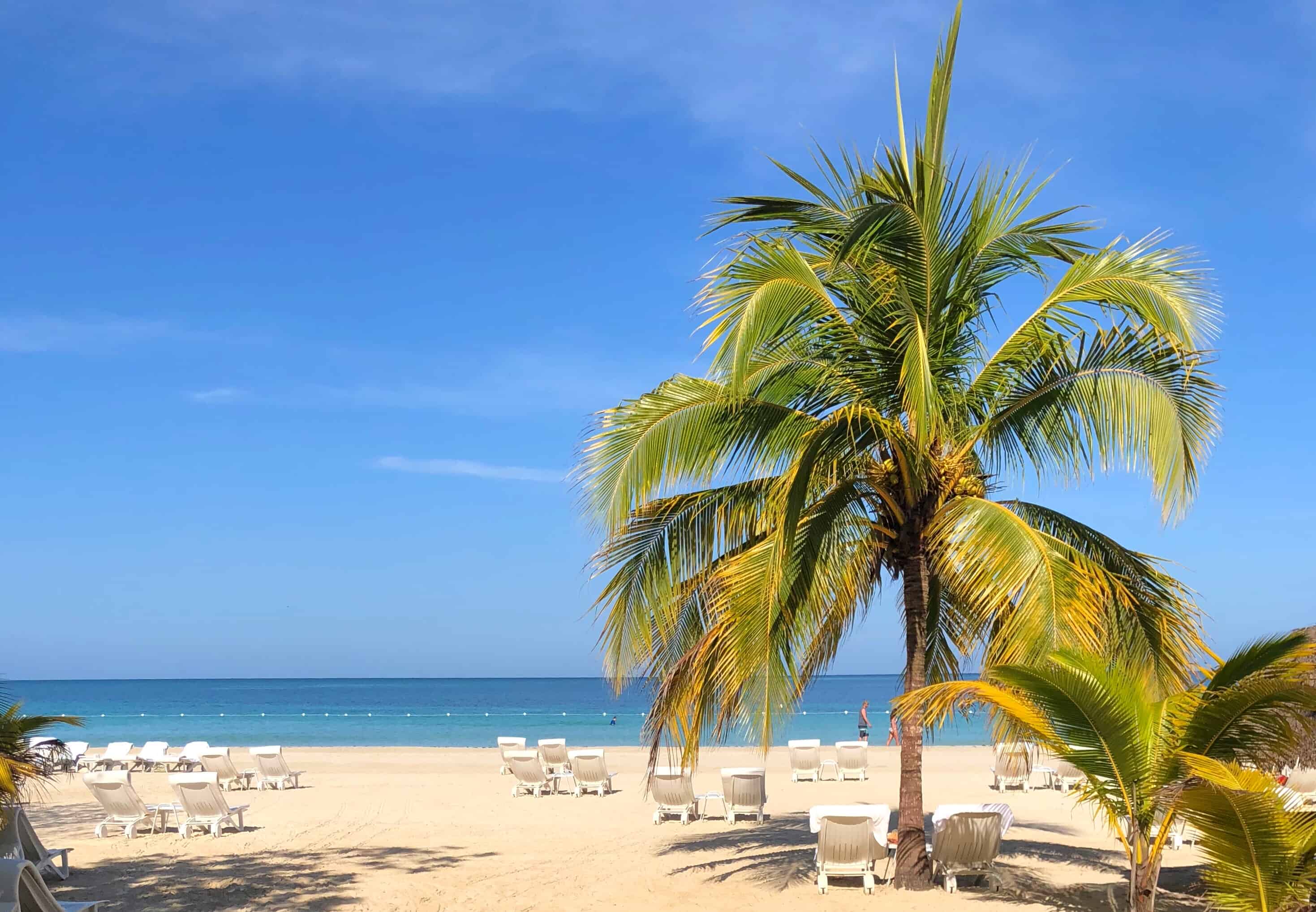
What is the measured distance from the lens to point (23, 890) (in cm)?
725

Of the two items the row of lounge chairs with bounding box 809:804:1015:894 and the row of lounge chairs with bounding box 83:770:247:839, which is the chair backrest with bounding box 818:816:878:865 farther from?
the row of lounge chairs with bounding box 83:770:247:839

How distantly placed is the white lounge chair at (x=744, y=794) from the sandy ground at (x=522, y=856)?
8.4 inches

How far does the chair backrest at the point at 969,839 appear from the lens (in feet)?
30.3

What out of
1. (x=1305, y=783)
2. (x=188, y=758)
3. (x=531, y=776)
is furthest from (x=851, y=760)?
(x=188, y=758)

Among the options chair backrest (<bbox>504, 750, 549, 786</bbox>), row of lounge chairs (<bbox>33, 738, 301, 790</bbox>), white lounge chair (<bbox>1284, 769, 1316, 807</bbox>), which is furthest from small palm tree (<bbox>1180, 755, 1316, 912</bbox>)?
row of lounge chairs (<bbox>33, 738, 301, 790</bbox>)

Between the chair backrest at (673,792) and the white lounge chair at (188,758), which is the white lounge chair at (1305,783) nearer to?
the chair backrest at (673,792)

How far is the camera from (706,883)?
9898 millimetres

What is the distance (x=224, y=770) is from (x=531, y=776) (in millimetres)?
5390

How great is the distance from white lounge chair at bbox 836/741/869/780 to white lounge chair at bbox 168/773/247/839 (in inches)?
416

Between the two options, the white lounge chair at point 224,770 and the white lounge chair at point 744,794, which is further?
the white lounge chair at point 224,770

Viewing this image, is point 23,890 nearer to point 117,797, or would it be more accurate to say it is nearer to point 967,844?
point 117,797

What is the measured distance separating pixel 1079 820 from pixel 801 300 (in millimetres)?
9387

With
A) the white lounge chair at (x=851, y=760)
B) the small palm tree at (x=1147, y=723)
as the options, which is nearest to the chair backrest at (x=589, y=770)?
the white lounge chair at (x=851, y=760)

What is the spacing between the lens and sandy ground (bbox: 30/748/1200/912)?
939 centimetres
